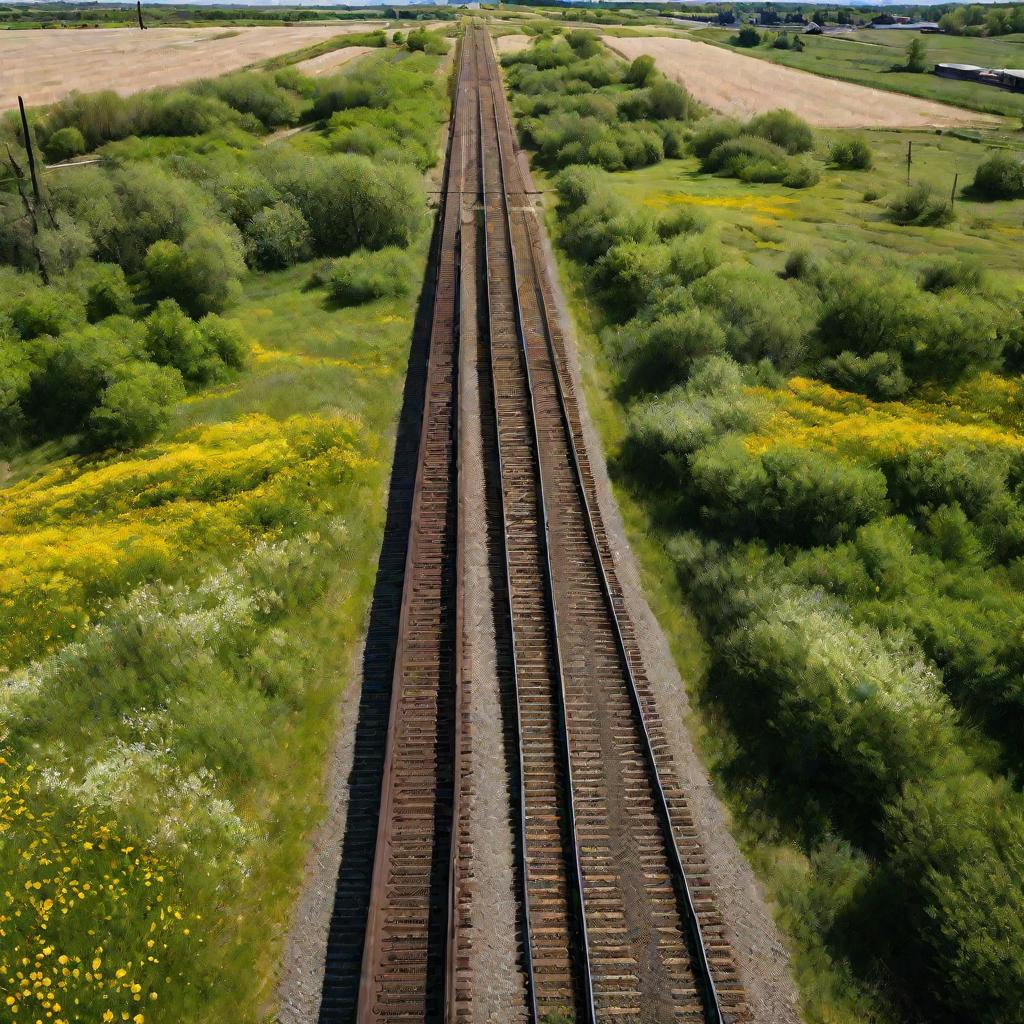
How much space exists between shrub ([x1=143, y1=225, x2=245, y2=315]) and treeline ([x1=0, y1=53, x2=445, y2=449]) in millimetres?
66

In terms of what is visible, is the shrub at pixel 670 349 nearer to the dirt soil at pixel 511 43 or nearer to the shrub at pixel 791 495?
the shrub at pixel 791 495

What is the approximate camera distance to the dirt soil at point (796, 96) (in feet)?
272

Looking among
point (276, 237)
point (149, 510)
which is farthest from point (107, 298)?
point (149, 510)

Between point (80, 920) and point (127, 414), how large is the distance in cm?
1810

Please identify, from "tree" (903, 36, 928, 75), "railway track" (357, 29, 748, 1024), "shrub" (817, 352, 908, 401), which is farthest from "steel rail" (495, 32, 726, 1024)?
"tree" (903, 36, 928, 75)

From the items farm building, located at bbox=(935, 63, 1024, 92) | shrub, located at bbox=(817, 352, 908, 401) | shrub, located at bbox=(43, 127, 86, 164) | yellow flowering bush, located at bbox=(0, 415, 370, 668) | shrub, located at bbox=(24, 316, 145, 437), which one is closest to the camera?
yellow flowering bush, located at bbox=(0, 415, 370, 668)

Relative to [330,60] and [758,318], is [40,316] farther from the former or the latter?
[330,60]

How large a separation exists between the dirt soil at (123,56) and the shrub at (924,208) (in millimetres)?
76997

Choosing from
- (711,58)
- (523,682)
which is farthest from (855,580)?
(711,58)

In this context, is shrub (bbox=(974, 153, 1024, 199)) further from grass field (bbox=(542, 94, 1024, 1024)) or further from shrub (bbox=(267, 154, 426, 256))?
shrub (bbox=(267, 154, 426, 256))

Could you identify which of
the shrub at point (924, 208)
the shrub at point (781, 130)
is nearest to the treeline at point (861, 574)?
the shrub at point (924, 208)

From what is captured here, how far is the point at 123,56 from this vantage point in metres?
105

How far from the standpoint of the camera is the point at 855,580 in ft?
56.9

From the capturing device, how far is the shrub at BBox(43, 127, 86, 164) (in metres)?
54.3
